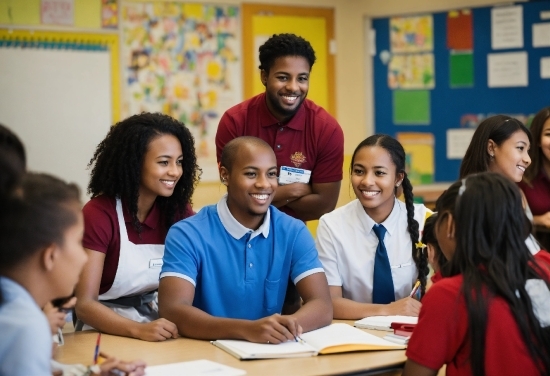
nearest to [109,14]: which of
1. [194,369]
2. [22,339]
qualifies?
[194,369]

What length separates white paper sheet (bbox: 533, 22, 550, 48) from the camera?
5.29 meters

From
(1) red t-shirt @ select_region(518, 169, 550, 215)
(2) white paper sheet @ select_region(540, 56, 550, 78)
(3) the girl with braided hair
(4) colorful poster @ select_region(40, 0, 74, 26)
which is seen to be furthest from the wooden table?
(2) white paper sheet @ select_region(540, 56, 550, 78)

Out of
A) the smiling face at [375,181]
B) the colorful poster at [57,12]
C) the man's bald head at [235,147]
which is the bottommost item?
the smiling face at [375,181]

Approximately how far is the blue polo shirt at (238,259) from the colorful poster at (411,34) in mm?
3641

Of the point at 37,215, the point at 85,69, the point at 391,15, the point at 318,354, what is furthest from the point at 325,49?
the point at 37,215

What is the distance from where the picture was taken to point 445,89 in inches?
228

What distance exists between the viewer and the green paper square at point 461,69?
566 centimetres

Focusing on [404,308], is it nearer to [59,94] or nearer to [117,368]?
[117,368]

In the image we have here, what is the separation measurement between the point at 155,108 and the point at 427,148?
212 centimetres

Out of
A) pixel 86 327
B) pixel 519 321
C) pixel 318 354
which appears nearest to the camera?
pixel 519 321

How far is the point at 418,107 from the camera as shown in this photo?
19.5 ft

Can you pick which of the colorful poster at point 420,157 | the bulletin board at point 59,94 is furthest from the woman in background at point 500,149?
the bulletin board at point 59,94

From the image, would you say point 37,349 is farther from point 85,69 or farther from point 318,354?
point 85,69

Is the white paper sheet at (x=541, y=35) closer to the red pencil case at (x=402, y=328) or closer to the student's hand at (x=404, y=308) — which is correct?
the student's hand at (x=404, y=308)
